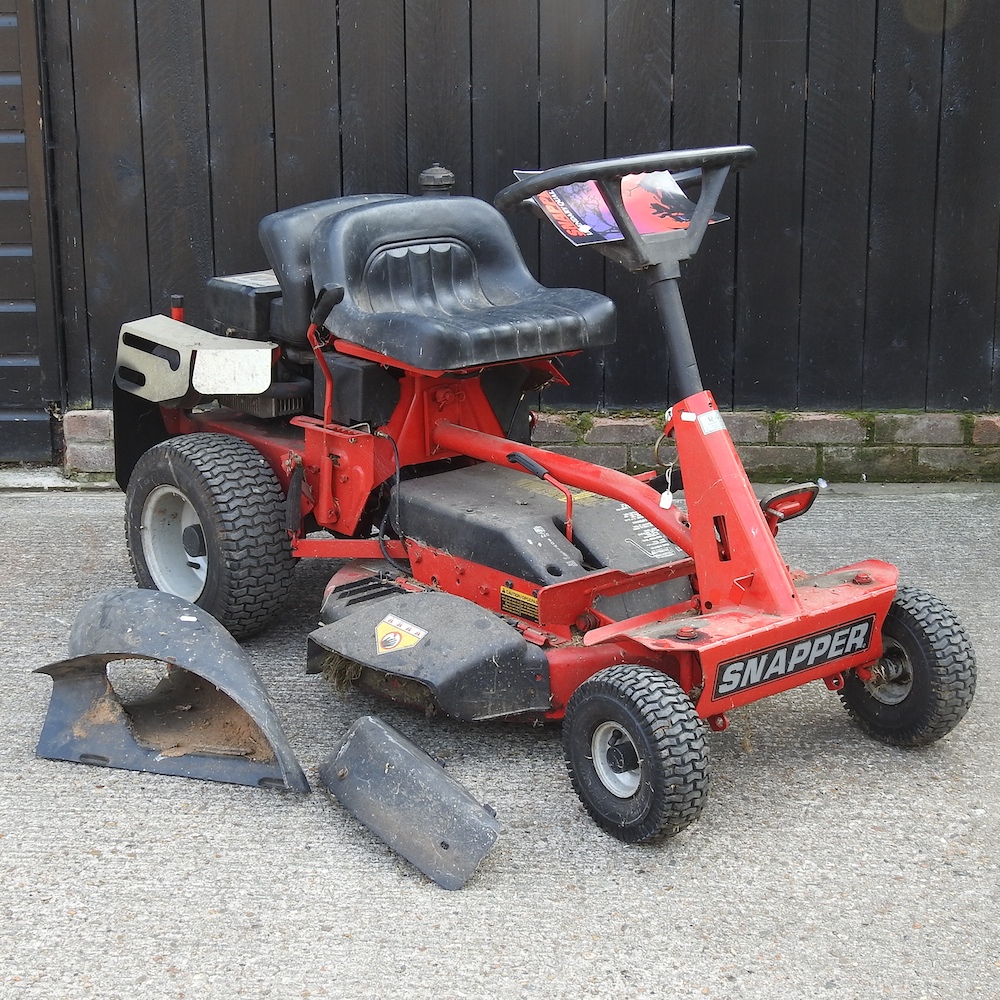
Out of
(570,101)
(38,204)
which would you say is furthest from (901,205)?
(38,204)

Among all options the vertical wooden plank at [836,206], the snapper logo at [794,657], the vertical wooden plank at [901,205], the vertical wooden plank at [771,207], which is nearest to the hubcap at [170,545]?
the snapper logo at [794,657]

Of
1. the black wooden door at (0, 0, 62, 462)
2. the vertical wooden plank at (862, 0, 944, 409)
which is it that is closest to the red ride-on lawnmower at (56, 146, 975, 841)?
the black wooden door at (0, 0, 62, 462)

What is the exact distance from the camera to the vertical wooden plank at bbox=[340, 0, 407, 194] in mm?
5543

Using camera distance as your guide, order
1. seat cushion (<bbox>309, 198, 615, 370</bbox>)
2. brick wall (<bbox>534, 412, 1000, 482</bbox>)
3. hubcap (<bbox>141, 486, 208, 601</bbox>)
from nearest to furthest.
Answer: seat cushion (<bbox>309, 198, 615, 370</bbox>)
hubcap (<bbox>141, 486, 208, 601</bbox>)
brick wall (<bbox>534, 412, 1000, 482</bbox>)

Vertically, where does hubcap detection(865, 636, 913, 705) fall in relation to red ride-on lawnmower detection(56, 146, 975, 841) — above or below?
below

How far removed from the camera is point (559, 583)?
341cm

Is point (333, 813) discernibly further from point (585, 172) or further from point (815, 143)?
point (815, 143)

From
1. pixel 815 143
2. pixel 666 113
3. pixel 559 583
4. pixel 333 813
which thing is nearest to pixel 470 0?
pixel 666 113

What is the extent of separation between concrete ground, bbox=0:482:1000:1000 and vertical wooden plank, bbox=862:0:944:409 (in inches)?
91.9

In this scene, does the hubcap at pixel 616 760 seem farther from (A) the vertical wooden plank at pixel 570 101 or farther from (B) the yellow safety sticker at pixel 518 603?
(A) the vertical wooden plank at pixel 570 101

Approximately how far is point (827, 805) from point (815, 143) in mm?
3318

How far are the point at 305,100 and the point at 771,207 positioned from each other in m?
2.01

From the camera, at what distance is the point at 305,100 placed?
561cm

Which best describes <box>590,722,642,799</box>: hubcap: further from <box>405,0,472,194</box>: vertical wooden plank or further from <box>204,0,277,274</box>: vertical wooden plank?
<box>204,0,277,274</box>: vertical wooden plank
